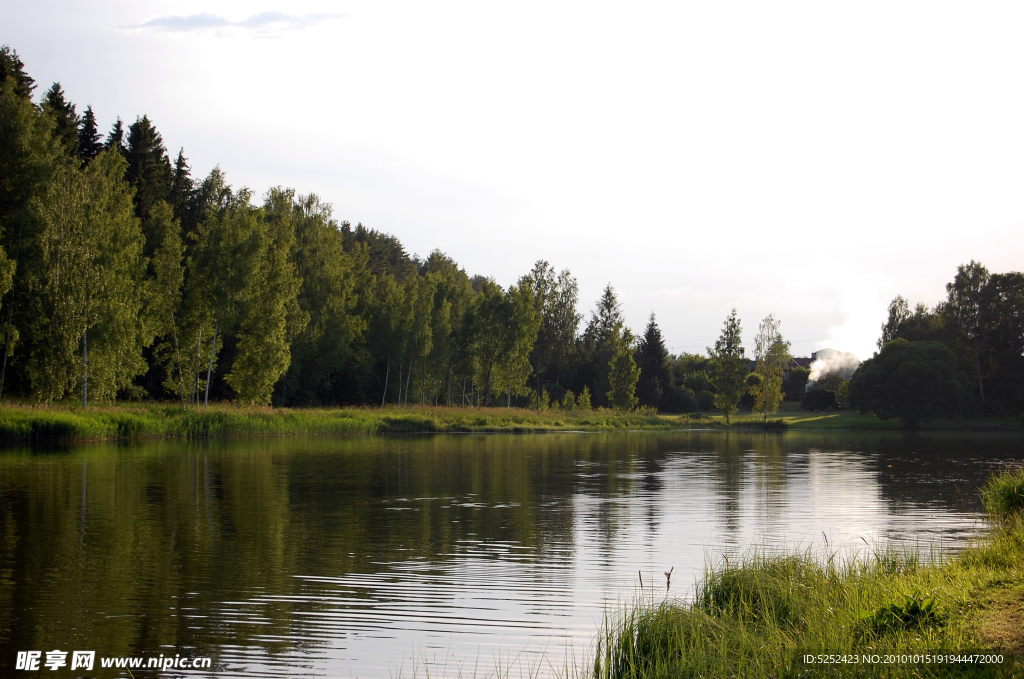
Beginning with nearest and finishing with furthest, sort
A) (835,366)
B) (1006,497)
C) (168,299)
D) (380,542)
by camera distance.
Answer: (380,542) < (1006,497) < (168,299) < (835,366)

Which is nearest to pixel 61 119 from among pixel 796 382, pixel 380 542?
pixel 380 542

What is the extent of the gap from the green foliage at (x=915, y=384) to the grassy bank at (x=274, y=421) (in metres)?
20.4

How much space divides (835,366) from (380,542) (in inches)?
4963

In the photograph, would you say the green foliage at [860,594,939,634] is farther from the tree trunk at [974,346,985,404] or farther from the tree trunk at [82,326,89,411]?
the tree trunk at [974,346,985,404]

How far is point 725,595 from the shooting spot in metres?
9.92

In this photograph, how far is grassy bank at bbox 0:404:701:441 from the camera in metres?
38.0

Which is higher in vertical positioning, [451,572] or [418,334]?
[418,334]

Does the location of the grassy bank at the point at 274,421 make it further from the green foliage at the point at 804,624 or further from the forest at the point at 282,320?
the green foliage at the point at 804,624

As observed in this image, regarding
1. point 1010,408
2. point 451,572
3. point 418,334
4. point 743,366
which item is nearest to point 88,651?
point 451,572

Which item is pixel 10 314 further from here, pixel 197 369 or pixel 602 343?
pixel 602 343

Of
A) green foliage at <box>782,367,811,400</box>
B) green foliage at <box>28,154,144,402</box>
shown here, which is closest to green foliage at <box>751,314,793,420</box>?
green foliage at <box>782,367,811,400</box>

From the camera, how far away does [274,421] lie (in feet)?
167

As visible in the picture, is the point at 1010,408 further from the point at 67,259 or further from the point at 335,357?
the point at 67,259

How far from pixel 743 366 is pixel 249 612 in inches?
3101
